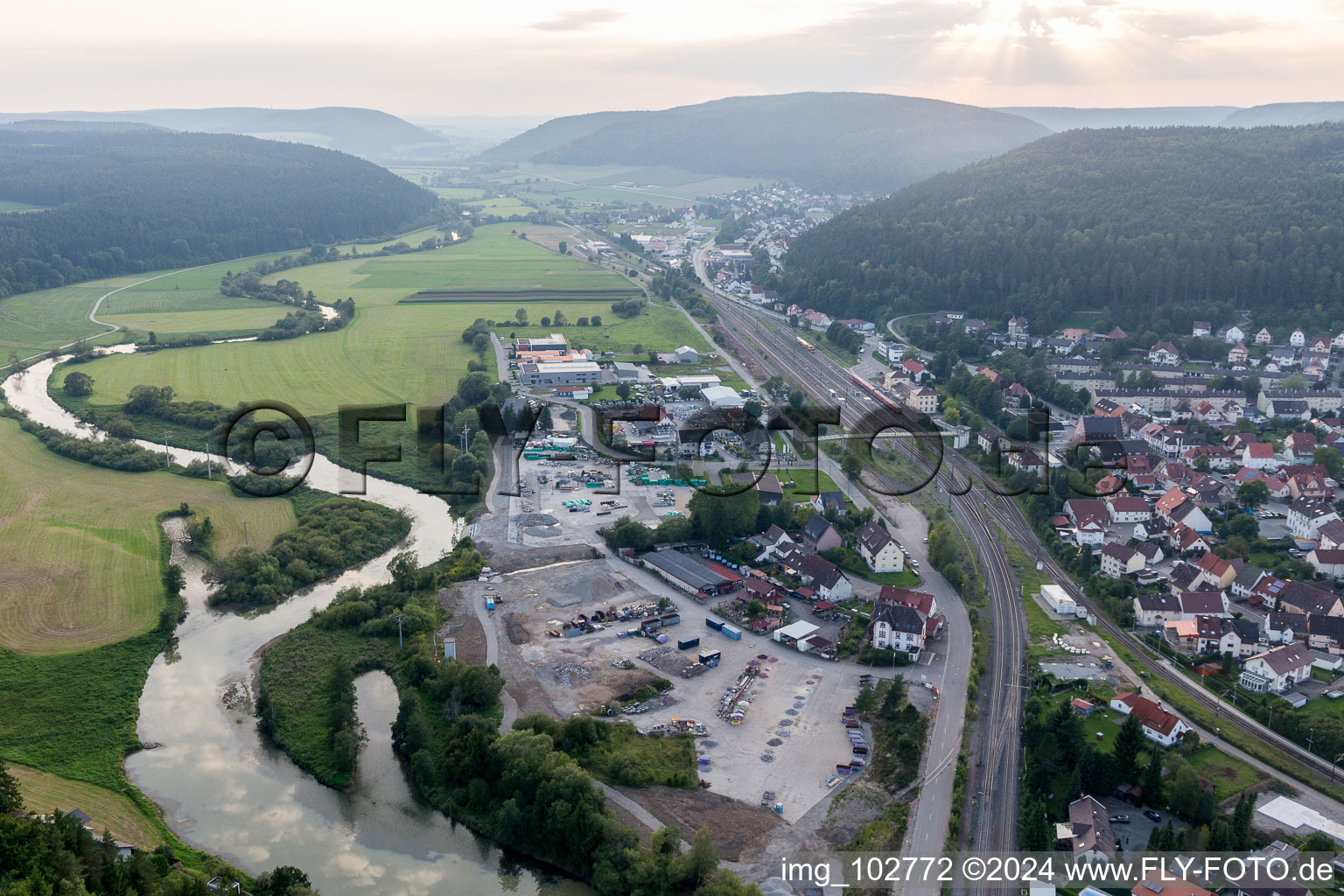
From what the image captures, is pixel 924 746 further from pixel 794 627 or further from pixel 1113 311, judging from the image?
pixel 1113 311

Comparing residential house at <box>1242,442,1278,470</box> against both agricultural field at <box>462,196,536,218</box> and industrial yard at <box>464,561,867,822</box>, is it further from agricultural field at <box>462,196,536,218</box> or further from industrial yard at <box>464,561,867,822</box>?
agricultural field at <box>462,196,536,218</box>

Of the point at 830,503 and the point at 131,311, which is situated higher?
the point at 131,311

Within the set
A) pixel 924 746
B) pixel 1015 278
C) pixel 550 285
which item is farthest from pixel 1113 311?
pixel 924 746

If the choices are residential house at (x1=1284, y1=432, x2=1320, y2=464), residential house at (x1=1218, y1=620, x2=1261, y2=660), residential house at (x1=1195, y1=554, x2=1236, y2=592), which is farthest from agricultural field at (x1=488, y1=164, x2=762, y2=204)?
residential house at (x1=1218, y1=620, x2=1261, y2=660)

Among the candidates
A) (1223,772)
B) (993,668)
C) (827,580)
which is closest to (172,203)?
(827,580)

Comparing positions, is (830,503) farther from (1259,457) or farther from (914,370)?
(914,370)
